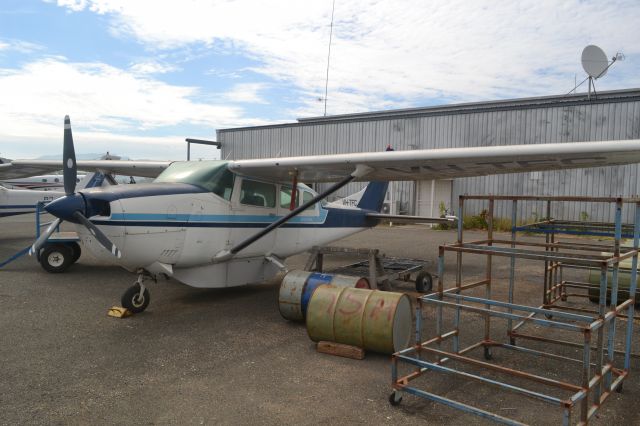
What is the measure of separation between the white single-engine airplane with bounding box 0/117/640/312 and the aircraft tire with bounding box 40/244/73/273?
358cm

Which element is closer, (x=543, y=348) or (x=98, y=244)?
(x=543, y=348)

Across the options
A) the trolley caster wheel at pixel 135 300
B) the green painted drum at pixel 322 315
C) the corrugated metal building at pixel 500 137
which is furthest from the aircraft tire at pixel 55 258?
the corrugated metal building at pixel 500 137

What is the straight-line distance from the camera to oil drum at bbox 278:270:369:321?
21.3 feet

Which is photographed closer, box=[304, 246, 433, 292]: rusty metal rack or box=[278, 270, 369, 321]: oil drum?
box=[278, 270, 369, 321]: oil drum

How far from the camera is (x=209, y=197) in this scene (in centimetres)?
748

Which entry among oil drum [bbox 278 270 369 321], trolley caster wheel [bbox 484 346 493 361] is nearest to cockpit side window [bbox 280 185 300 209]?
oil drum [bbox 278 270 369 321]

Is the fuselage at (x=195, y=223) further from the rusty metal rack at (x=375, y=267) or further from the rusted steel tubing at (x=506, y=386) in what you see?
the rusted steel tubing at (x=506, y=386)

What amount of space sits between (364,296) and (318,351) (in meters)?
0.87

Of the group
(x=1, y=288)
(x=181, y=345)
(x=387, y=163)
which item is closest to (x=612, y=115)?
(x=387, y=163)

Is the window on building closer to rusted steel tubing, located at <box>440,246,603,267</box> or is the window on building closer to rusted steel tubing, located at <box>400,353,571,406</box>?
rusted steel tubing, located at <box>440,246,603,267</box>

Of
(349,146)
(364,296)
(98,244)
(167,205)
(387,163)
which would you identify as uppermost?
(349,146)

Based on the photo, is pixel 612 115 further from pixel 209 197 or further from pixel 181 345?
pixel 181 345

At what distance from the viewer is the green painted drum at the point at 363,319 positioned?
203 inches

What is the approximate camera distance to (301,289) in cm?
655
